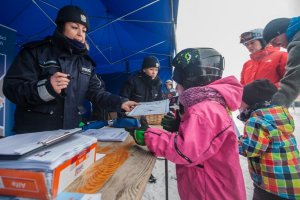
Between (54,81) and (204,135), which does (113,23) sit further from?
(204,135)

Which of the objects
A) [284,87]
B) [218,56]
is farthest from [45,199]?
[284,87]

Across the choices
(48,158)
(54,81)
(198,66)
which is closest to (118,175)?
(48,158)

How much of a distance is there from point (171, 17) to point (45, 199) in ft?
10.7

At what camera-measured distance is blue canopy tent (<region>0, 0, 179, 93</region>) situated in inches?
114

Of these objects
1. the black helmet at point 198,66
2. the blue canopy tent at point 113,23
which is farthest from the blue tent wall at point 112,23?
the black helmet at point 198,66

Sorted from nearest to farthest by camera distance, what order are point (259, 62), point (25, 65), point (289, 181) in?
point (25, 65) → point (289, 181) → point (259, 62)

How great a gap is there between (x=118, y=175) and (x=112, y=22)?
3346 millimetres

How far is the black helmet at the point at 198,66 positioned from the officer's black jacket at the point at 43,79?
50cm

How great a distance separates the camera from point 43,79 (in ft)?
3.43

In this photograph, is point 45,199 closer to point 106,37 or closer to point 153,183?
point 153,183

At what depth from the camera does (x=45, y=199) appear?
44 centimetres

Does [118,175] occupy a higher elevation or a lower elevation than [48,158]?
lower

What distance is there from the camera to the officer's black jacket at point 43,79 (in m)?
1.02

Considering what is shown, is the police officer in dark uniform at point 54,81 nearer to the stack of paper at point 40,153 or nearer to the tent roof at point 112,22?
the stack of paper at point 40,153
